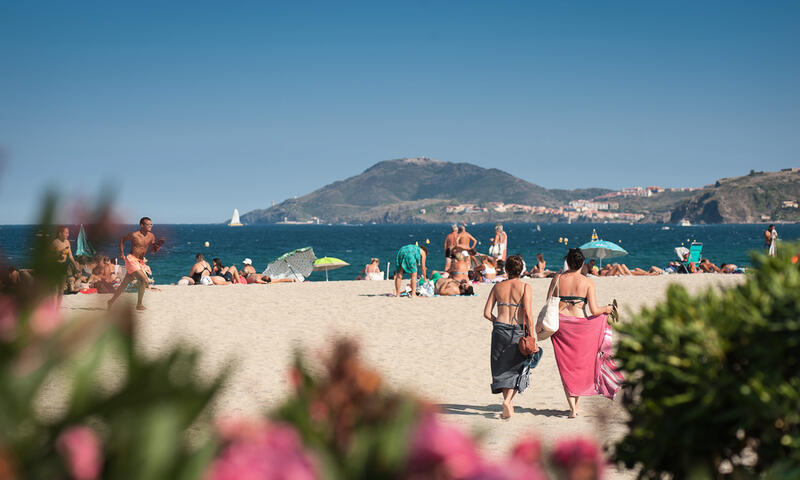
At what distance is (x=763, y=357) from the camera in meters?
2.22

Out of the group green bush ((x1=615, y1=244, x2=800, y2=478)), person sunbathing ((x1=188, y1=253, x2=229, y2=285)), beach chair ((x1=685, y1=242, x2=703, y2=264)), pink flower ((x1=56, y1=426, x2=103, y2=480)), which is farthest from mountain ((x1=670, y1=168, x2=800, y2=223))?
pink flower ((x1=56, y1=426, x2=103, y2=480))

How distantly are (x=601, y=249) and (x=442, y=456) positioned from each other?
19316 mm

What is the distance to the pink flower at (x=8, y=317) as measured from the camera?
38.2 inches

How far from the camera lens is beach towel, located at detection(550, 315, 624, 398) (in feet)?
22.8

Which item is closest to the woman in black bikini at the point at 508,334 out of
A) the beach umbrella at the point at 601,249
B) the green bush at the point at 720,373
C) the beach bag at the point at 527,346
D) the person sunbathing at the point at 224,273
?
the beach bag at the point at 527,346

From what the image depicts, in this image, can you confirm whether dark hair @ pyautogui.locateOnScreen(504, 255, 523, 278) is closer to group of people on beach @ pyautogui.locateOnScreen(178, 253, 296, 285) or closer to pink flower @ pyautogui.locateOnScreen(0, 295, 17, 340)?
pink flower @ pyautogui.locateOnScreen(0, 295, 17, 340)

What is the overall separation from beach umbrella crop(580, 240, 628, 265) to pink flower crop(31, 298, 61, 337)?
18.6m

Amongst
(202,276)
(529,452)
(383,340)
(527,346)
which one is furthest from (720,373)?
(202,276)

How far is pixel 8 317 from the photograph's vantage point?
0.99m

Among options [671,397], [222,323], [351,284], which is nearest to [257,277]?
[351,284]

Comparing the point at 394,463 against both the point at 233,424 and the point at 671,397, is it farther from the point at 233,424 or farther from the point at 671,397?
the point at 671,397

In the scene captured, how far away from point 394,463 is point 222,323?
12904 mm

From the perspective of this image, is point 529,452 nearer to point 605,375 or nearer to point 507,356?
point 507,356

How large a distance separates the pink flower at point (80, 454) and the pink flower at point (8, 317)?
0.63 ft
